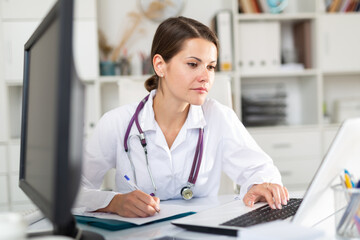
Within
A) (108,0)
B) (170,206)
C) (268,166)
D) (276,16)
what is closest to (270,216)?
(170,206)

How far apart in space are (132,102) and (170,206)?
724mm

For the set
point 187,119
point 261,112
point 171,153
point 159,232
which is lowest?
point 159,232

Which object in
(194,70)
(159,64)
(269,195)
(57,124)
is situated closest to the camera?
(57,124)

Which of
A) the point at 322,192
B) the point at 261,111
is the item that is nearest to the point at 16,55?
the point at 261,111

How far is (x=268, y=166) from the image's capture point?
1408 mm

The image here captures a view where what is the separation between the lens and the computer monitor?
0.64 metres

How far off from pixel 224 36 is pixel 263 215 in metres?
2.32

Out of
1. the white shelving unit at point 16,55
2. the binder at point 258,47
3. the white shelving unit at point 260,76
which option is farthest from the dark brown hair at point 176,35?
the binder at point 258,47

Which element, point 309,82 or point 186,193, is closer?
point 186,193

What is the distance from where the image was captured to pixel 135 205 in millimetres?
1071

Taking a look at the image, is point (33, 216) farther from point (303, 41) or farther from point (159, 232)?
point (303, 41)

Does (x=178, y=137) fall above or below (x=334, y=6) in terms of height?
below

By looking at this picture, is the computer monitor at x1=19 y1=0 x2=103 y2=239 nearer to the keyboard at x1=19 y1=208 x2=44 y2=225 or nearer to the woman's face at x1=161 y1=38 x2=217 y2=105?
the keyboard at x1=19 y1=208 x2=44 y2=225

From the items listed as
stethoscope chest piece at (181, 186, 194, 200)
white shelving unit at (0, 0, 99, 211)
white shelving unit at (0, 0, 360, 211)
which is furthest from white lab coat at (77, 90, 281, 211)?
white shelving unit at (0, 0, 99, 211)
